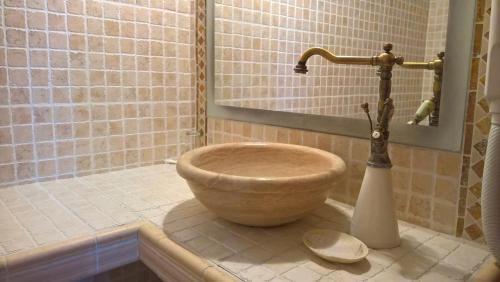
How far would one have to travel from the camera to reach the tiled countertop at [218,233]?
1.91 feet

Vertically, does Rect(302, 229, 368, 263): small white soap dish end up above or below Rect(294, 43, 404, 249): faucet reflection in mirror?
below

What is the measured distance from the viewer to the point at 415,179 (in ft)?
2.52

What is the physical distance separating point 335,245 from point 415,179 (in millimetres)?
262

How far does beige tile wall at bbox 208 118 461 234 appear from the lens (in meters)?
0.72

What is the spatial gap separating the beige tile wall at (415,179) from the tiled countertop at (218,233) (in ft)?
0.10

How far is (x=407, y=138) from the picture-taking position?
0.77 meters

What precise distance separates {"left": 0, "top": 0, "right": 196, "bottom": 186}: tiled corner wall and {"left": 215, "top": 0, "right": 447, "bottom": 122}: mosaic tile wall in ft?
0.58

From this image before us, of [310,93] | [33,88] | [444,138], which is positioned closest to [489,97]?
[444,138]

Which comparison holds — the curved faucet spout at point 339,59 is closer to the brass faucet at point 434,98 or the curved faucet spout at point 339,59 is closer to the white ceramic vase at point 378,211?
the brass faucet at point 434,98

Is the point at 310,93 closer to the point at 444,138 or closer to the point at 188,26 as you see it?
the point at 444,138

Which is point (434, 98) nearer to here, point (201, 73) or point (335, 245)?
point (335, 245)

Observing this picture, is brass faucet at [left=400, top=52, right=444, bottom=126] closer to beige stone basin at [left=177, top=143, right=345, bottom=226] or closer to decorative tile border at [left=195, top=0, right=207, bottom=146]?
beige stone basin at [left=177, top=143, right=345, bottom=226]

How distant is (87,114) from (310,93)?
685 mm

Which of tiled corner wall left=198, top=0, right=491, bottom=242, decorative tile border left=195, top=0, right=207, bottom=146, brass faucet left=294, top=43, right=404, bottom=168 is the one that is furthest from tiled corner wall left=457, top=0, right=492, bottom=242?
decorative tile border left=195, top=0, right=207, bottom=146
